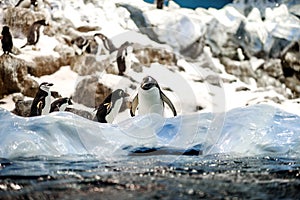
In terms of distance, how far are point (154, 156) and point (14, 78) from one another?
6.65 m

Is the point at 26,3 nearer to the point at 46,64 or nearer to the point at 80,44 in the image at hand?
the point at 80,44

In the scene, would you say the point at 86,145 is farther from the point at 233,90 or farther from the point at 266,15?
the point at 266,15

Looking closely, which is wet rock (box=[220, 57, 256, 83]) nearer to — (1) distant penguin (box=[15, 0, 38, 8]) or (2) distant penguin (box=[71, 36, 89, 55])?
(2) distant penguin (box=[71, 36, 89, 55])

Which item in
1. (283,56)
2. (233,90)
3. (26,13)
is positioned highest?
(26,13)

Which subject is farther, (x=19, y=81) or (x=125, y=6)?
(x=125, y=6)

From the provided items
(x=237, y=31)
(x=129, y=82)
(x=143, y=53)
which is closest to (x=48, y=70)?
(x=129, y=82)

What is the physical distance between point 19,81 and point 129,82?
2.46 m

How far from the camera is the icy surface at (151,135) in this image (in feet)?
8.82

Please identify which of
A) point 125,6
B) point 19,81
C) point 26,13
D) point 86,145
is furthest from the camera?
point 125,6

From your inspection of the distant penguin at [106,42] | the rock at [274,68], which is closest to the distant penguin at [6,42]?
the distant penguin at [106,42]

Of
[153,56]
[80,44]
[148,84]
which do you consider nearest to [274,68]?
[153,56]

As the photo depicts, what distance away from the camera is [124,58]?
31.7ft

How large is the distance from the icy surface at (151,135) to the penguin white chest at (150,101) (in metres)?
1.37

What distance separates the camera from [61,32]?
11.2m
